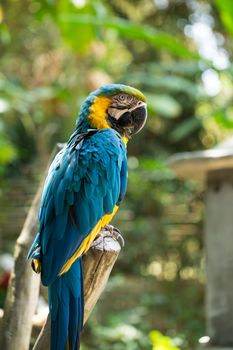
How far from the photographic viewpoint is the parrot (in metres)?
1.22

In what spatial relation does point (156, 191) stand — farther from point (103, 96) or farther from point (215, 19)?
point (103, 96)

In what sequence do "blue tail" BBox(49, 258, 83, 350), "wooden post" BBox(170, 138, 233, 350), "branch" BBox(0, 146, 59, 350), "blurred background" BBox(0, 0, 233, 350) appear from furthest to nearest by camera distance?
"blurred background" BBox(0, 0, 233, 350) → "wooden post" BBox(170, 138, 233, 350) → "branch" BBox(0, 146, 59, 350) → "blue tail" BBox(49, 258, 83, 350)

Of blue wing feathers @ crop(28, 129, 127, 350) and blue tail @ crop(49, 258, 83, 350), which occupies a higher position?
blue wing feathers @ crop(28, 129, 127, 350)

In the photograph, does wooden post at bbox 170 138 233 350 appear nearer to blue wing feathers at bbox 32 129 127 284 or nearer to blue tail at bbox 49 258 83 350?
blue wing feathers at bbox 32 129 127 284

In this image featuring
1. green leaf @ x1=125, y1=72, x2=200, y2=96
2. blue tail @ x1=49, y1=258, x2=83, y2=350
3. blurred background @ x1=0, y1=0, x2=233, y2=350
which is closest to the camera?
blue tail @ x1=49, y1=258, x2=83, y2=350

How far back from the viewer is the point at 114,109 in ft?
4.60

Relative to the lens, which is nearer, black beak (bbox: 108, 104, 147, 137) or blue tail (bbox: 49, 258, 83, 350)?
blue tail (bbox: 49, 258, 83, 350)

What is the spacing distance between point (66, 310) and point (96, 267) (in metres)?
0.13

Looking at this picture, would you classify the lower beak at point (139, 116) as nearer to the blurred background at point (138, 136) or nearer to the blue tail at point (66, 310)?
the blue tail at point (66, 310)

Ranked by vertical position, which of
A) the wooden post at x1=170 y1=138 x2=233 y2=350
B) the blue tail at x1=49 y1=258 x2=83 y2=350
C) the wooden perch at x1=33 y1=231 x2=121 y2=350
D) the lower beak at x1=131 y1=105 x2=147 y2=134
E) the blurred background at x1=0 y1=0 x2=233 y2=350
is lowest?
the blue tail at x1=49 y1=258 x2=83 y2=350

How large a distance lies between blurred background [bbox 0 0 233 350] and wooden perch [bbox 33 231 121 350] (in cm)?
A: 207

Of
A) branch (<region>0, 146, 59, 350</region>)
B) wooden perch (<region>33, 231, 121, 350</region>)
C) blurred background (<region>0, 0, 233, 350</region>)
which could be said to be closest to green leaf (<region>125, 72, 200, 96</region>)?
blurred background (<region>0, 0, 233, 350</region>)

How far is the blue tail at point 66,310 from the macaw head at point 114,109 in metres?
0.34

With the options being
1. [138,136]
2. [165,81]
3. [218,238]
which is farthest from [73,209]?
[138,136]
